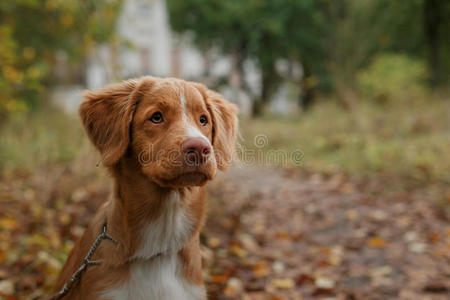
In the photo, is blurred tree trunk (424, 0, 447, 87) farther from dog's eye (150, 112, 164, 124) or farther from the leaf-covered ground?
dog's eye (150, 112, 164, 124)

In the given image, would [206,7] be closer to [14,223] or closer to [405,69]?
[405,69]

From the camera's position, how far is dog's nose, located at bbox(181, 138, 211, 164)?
210 cm

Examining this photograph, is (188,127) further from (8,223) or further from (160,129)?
(8,223)

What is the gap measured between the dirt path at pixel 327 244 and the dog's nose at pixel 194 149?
74.3 inches

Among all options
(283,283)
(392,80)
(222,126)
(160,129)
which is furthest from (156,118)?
(392,80)

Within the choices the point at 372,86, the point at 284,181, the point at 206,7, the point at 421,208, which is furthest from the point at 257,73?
the point at 421,208

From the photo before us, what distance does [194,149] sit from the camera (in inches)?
82.7

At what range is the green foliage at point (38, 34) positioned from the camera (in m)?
5.94

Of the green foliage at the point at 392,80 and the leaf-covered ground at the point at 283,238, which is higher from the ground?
the green foliage at the point at 392,80

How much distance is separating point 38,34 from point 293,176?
7.08 metres

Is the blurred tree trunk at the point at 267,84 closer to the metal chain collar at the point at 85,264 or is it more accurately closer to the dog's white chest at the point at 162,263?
the dog's white chest at the point at 162,263

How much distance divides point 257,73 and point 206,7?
17.8ft

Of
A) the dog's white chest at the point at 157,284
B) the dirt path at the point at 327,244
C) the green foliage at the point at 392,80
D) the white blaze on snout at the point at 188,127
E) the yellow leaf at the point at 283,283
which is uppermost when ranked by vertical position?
the green foliage at the point at 392,80

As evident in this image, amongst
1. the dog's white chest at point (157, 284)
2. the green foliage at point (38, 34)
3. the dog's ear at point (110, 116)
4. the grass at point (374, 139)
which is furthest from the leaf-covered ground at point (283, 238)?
the dog's ear at point (110, 116)
